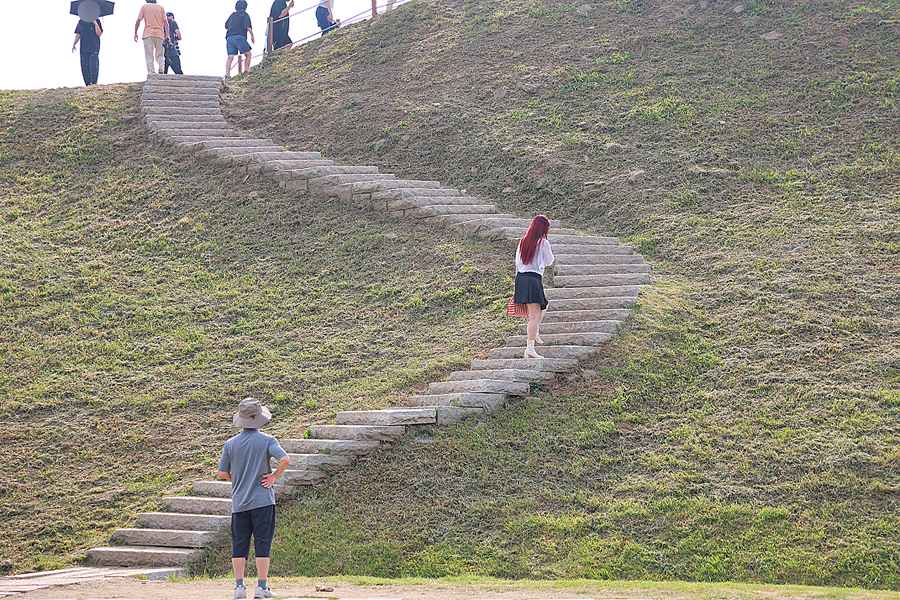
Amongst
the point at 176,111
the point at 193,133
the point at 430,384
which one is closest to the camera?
the point at 430,384

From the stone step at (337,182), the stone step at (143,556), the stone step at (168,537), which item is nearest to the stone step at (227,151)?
the stone step at (337,182)

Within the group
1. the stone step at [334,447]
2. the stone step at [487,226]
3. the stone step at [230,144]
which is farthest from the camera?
the stone step at [230,144]

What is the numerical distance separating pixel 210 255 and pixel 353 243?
249 centimetres

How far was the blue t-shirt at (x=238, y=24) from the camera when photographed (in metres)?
20.4

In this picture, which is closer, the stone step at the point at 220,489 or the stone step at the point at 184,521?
the stone step at the point at 184,521

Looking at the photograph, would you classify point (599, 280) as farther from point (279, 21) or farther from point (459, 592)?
point (279, 21)

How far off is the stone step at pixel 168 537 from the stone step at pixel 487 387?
281cm

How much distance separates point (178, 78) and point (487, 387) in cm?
1447

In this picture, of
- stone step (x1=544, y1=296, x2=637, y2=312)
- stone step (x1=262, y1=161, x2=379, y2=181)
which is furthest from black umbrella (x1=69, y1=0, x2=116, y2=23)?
stone step (x1=544, y1=296, x2=637, y2=312)

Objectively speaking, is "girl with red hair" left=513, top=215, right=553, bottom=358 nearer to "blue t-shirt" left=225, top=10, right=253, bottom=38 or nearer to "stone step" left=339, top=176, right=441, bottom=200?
"stone step" left=339, top=176, right=441, bottom=200

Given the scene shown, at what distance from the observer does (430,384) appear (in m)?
8.63

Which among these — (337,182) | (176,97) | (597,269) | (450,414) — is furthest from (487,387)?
(176,97)

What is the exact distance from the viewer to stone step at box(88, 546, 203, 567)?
21.9 ft

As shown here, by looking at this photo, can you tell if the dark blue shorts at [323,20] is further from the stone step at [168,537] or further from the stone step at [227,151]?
the stone step at [168,537]
